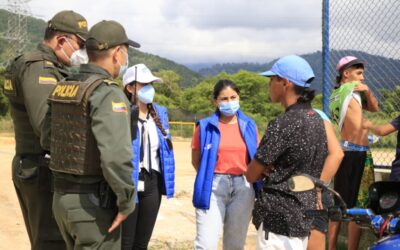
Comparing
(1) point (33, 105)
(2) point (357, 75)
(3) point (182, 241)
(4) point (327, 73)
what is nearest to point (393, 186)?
(1) point (33, 105)

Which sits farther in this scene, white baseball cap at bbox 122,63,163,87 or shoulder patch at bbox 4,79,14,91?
white baseball cap at bbox 122,63,163,87

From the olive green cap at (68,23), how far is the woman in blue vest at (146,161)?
920 millimetres

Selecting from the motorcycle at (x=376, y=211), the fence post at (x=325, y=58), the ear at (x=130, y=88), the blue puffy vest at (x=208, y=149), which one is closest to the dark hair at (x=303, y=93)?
the motorcycle at (x=376, y=211)

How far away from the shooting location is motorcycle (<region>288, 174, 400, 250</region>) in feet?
7.06

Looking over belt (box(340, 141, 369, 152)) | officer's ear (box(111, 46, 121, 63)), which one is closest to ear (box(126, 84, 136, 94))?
officer's ear (box(111, 46, 121, 63))

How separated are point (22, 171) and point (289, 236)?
1914 mm

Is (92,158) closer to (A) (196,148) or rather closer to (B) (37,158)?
(B) (37,158)

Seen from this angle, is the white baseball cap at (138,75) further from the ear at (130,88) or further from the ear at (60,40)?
the ear at (60,40)

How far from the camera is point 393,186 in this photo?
8.02 ft

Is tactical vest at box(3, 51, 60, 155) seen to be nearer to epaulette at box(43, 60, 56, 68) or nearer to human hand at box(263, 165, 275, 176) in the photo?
epaulette at box(43, 60, 56, 68)

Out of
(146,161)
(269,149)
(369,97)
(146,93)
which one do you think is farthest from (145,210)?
(369,97)

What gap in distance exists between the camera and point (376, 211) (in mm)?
2430

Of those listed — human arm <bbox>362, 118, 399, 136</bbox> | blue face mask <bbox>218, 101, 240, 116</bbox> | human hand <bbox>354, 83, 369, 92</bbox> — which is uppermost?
human hand <bbox>354, 83, 369, 92</bbox>

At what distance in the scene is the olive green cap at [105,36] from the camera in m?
3.27
